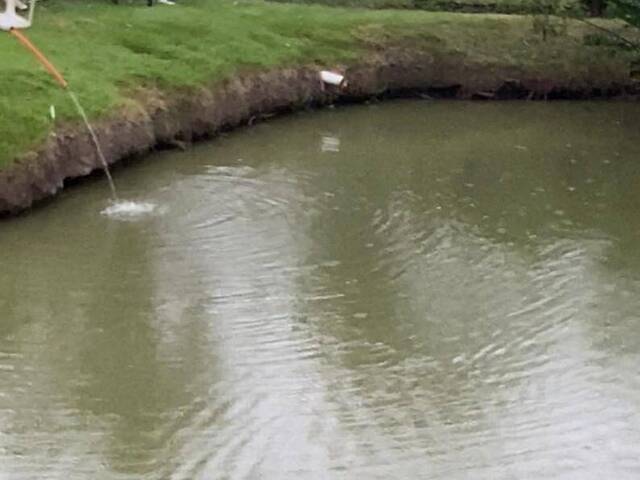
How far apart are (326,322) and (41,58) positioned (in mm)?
5556

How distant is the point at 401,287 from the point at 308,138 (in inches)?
225

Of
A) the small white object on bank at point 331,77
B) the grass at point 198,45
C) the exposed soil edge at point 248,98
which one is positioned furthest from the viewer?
the small white object on bank at point 331,77

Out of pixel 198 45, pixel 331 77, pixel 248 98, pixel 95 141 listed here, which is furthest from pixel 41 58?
pixel 331 77

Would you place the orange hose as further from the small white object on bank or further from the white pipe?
the small white object on bank

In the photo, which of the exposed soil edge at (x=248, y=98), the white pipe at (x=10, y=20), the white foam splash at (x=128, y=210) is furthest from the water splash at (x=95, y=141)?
the white pipe at (x=10, y=20)

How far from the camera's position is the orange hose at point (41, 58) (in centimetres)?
1299

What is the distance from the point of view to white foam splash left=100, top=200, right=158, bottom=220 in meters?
11.8

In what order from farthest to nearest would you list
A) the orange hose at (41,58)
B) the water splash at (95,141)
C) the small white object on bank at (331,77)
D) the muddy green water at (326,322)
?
the small white object on bank at (331,77) → the orange hose at (41,58) → the water splash at (95,141) → the muddy green water at (326,322)

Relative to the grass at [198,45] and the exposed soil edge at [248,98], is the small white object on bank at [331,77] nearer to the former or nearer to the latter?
the exposed soil edge at [248,98]

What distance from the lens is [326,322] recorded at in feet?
30.9

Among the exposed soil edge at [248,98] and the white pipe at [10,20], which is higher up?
the white pipe at [10,20]

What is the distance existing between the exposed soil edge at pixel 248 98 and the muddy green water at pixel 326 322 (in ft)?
0.98

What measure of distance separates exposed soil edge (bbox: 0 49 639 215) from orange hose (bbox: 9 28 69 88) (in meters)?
0.66

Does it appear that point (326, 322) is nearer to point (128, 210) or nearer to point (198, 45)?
point (128, 210)
